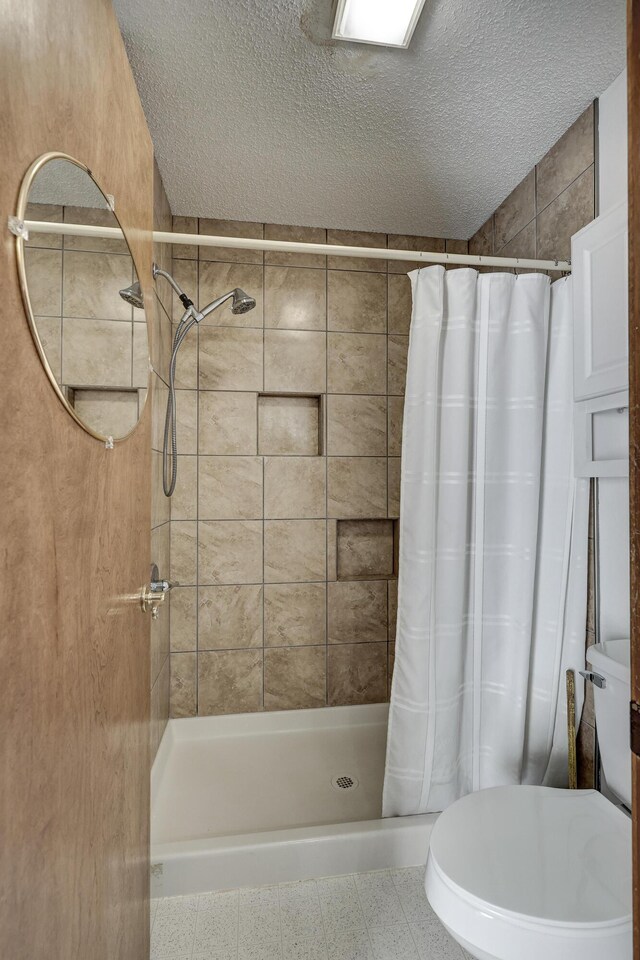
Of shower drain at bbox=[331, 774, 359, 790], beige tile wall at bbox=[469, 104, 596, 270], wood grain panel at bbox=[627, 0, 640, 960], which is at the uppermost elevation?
beige tile wall at bbox=[469, 104, 596, 270]

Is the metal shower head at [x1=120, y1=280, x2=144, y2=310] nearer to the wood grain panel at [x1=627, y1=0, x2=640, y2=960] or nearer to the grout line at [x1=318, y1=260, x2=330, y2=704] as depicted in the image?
the wood grain panel at [x1=627, y1=0, x2=640, y2=960]

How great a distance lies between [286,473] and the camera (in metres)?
2.46

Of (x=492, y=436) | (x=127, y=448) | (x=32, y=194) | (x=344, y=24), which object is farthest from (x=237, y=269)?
(x=32, y=194)

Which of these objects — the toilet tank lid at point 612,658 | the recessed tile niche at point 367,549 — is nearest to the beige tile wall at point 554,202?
the toilet tank lid at point 612,658

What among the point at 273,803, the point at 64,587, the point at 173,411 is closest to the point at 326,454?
the point at 173,411

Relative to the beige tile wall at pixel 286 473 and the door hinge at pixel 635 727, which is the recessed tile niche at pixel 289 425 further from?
the door hinge at pixel 635 727

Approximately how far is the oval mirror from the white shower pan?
1.35 metres

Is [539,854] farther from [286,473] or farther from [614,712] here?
[286,473]

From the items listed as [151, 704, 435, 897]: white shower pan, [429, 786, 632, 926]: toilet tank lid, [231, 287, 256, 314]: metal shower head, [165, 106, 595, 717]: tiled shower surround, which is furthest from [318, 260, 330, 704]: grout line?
A: [429, 786, 632, 926]: toilet tank lid

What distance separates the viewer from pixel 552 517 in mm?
1662

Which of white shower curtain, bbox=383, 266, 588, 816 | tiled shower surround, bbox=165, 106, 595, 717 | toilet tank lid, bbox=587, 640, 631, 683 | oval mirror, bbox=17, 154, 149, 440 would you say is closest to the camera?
oval mirror, bbox=17, 154, 149, 440

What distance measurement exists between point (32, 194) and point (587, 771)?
6.49ft

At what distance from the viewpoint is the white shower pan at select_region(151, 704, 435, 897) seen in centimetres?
155

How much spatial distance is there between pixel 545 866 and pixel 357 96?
81.2 inches
